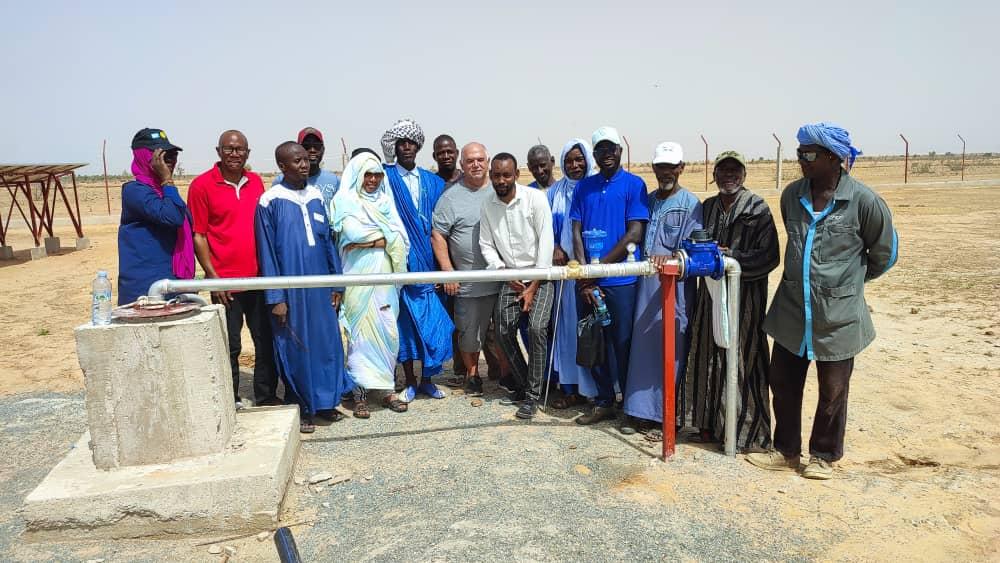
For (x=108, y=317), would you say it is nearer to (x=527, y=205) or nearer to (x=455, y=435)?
(x=455, y=435)

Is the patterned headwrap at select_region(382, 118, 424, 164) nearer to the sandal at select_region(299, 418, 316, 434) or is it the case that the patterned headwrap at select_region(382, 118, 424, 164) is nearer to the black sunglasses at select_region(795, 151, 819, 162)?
the sandal at select_region(299, 418, 316, 434)

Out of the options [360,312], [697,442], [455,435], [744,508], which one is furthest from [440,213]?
[744,508]

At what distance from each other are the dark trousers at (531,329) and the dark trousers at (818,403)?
59.4 inches

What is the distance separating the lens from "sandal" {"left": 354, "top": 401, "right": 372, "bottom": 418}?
480 centimetres

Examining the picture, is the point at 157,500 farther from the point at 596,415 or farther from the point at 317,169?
the point at 317,169

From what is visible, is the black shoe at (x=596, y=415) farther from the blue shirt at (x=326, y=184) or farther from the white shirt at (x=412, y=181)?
the blue shirt at (x=326, y=184)

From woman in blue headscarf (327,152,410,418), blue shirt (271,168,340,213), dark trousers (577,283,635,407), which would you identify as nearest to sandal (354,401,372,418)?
woman in blue headscarf (327,152,410,418)

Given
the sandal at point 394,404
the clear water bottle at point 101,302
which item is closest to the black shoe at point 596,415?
the sandal at point 394,404

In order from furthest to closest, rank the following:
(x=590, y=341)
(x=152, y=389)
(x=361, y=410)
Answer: (x=361, y=410), (x=590, y=341), (x=152, y=389)

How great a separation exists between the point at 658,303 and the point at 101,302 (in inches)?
118

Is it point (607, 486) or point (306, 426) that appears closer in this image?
point (607, 486)

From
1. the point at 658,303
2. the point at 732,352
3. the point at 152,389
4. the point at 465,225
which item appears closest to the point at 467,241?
the point at 465,225

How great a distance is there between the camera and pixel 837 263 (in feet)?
11.5

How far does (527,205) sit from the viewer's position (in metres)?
4.67
